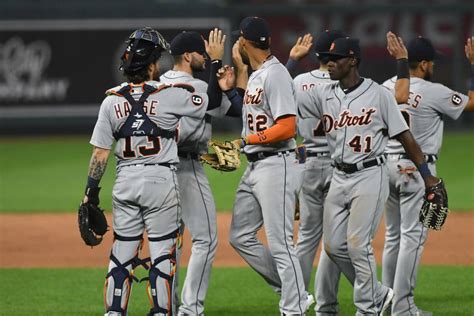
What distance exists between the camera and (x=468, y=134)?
2188cm

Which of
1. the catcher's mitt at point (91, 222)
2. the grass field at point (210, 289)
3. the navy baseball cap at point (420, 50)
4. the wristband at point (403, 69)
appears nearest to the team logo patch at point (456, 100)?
the navy baseball cap at point (420, 50)

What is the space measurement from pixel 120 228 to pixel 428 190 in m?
2.19

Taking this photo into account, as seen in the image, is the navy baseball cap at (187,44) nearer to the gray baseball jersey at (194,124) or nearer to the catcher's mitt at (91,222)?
the gray baseball jersey at (194,124)

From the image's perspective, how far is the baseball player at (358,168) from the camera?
Result: 7.05 meters

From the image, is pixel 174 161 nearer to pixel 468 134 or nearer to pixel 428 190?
pixel 428 190

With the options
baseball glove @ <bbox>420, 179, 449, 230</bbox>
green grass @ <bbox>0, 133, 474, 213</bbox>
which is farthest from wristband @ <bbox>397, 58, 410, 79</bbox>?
green grass @ <bbox>0, 133, 474, 213</bbox>

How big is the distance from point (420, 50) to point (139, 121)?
102 inches

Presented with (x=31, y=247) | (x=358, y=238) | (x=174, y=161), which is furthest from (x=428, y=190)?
(x=31, y=247)

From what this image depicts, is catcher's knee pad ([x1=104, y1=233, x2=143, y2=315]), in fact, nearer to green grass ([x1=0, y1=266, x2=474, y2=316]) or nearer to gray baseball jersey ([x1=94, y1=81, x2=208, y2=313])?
gray baseball jersey ([x1=94, y1=81, x2=208, y2=313])

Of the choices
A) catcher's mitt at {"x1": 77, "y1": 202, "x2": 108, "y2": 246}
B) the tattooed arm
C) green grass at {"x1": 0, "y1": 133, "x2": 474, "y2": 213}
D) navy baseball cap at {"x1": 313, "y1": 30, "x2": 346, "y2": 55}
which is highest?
navy baseball cap at {"x1": 313, "y1": 30, "x2": 346, "y2": 55}

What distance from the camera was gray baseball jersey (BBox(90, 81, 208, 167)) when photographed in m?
6.66

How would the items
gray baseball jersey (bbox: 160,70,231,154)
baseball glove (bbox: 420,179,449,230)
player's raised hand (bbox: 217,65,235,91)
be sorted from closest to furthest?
baseball glove (bbox: 420,179,449,230) → player's raised hand (bbox: 217,65,235,91) → gray baseball jersey (bbox: 160,70,231,154)

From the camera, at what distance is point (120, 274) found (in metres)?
6.61

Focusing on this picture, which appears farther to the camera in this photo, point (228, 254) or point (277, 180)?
point (228, 254)
